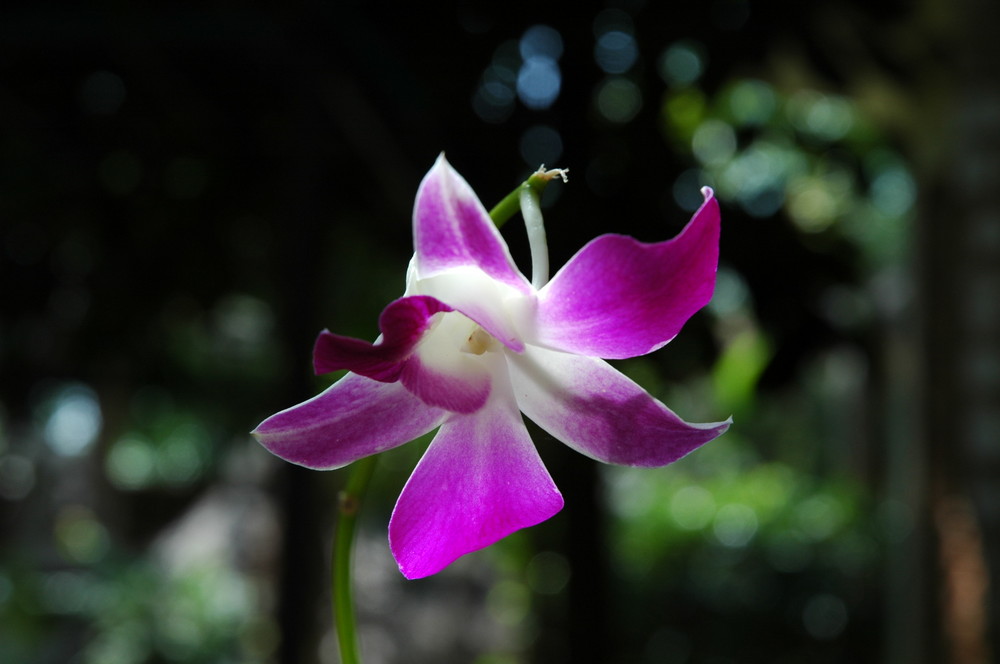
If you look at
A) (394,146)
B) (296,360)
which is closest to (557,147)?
(394,146)

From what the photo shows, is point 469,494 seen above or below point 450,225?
below

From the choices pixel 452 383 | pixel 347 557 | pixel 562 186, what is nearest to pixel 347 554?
pixel 347 557

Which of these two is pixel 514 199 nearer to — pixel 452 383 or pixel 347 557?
pixel 452 383

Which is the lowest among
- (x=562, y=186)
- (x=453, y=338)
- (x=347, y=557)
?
(x=347, y=557)

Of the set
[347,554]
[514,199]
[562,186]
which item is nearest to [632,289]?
[514,199]

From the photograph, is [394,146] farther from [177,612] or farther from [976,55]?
[177,612]

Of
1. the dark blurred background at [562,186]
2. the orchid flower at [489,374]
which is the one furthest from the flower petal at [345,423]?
the dark blurred background at [562,186]

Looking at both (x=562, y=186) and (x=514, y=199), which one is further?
(x=562, y=186)

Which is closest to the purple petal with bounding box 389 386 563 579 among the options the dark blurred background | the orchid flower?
the orchid flower
